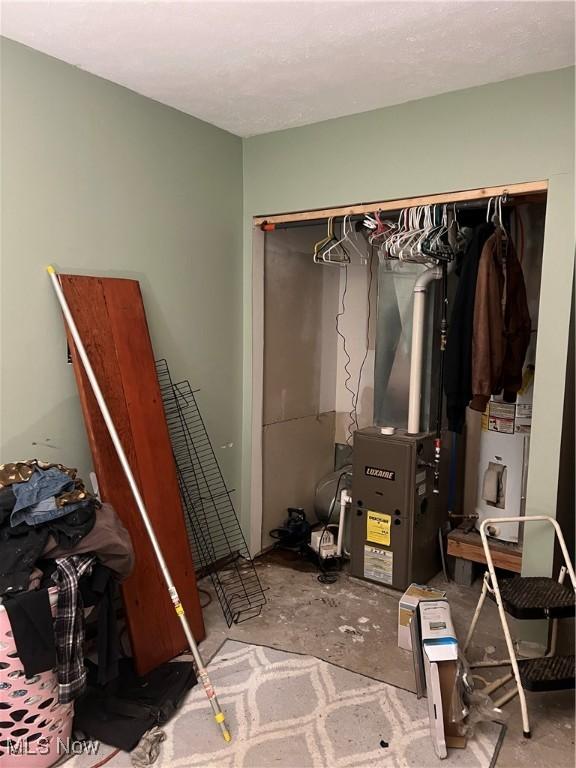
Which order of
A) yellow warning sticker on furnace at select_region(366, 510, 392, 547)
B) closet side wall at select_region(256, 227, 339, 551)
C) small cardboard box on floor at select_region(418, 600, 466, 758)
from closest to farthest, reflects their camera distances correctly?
small cardboard box on floor at select_region(418, 600, 466, 758) → yellow warning sticker on furnace at select_region(366, 510, 392, 547) → closet side wall at select_region(256, 227, 339, 551)

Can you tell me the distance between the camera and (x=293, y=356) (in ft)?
12.6

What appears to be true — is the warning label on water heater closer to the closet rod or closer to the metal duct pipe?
the metal duct pipe

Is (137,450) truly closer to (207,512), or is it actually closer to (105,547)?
(105,547)

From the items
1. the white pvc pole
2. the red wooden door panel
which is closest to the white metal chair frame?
the white pvc pole

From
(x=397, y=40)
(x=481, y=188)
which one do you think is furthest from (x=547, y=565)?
(x=397, y=40)

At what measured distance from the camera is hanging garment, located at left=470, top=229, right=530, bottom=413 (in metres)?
2.59

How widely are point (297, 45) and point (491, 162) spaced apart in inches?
38.9

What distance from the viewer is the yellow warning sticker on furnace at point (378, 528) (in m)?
3.18

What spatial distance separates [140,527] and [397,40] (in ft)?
7.37

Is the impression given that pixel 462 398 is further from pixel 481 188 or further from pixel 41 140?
pixel 41 140

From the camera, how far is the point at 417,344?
307 cm

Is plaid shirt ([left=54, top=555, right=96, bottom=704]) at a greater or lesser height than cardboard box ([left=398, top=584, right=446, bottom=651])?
greater

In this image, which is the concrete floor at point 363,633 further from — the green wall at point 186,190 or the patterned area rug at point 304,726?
the green wall at point 186,190

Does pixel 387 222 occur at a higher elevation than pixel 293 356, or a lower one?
higher
